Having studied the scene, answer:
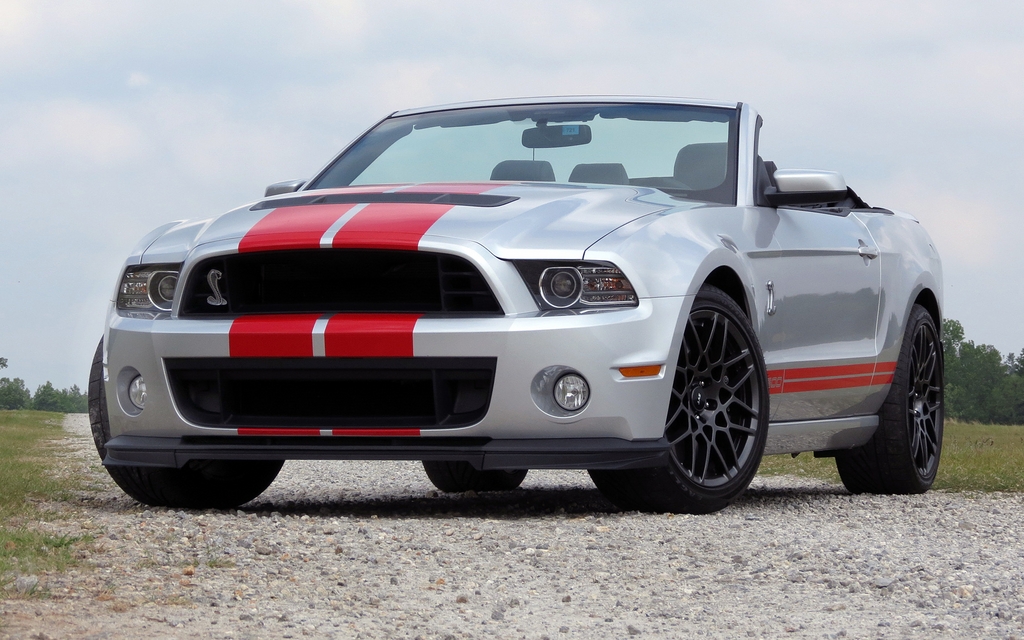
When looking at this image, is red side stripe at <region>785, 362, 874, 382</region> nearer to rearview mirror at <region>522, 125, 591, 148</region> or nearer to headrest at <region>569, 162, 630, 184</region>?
headrest at <region>569, 162, 630, 184</region>

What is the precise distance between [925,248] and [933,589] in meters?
4.07

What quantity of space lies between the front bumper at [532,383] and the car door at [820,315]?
1064 millimetres

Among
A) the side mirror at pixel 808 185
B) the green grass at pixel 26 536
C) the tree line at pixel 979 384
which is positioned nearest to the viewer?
the green grass at pixel 26 536

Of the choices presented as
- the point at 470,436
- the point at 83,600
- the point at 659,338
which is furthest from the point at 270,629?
the point at 659,338

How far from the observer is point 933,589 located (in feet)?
12.8

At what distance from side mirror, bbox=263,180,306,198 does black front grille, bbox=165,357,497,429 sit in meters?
1.58

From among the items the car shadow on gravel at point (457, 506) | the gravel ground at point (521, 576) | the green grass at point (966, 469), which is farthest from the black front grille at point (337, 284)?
the green grass at point (966, 469)

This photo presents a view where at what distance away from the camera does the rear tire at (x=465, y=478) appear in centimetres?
758

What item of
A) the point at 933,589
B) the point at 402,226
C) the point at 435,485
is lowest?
the point at 435,485

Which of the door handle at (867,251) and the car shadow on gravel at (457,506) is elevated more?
the door handle at (867,251)

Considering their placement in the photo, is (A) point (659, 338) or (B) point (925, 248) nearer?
(A) point (659, 338)

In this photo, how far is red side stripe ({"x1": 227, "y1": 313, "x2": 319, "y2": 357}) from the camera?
4859 millimetres

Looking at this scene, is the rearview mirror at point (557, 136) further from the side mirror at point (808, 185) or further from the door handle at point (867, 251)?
the door handle at point (867, 251)

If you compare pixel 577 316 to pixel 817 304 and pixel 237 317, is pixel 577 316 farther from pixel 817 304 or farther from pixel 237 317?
pixel 817 304
